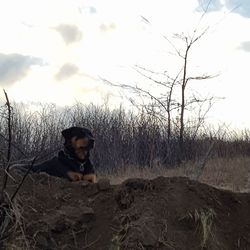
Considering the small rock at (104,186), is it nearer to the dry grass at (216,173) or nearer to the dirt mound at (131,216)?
the dirt mound at (131,216)

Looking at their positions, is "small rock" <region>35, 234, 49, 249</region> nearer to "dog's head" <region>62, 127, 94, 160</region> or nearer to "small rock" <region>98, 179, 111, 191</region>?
"small rock" <region>98, 179, 111, 191</region>

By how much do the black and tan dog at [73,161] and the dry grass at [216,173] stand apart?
2.69 metres

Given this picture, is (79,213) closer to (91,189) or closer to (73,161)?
(91,189)

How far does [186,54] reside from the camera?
15.6 m

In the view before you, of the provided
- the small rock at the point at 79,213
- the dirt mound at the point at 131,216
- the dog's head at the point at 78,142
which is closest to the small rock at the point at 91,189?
the dirt mound at the point at 131,216

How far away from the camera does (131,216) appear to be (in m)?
5.21

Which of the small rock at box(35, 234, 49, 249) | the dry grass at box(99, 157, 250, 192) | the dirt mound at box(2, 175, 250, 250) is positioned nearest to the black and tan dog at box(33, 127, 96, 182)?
the dirt mound at box(2, 175, 250, 250)

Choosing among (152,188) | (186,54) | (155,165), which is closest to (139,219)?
(152,188)

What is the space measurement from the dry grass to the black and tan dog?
8.84 feet

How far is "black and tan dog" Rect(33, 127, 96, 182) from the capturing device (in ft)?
25.3

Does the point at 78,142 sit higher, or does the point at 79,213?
the point at 78,142

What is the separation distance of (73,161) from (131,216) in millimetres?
2829

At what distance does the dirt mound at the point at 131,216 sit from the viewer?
5.01 metres

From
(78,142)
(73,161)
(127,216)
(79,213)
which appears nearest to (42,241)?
(79,213)
